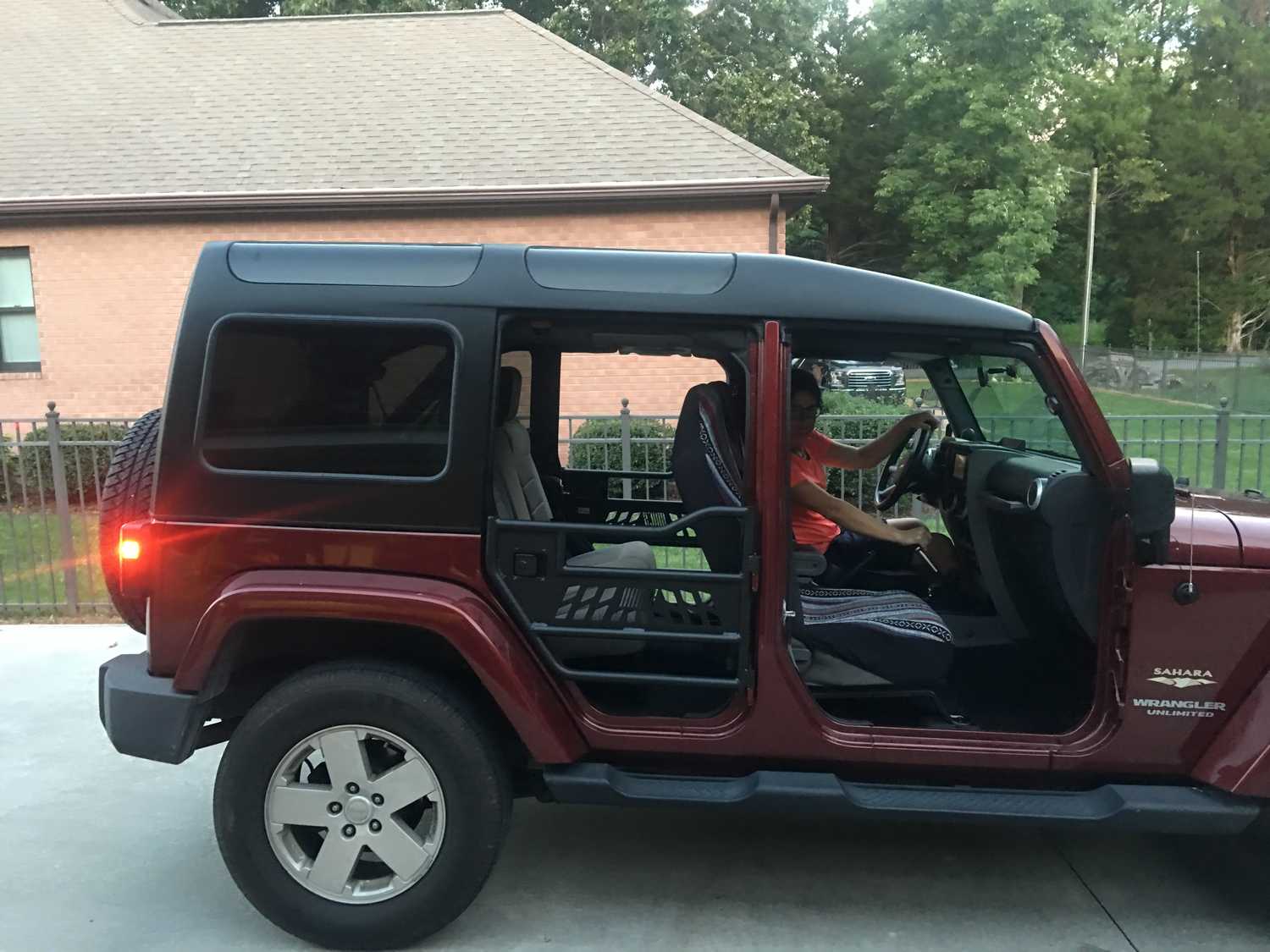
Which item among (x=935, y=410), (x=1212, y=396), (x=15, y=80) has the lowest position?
(x=1212, y=396)

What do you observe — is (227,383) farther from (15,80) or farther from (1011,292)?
(1011,292)

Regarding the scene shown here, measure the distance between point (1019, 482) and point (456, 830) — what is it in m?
2.26

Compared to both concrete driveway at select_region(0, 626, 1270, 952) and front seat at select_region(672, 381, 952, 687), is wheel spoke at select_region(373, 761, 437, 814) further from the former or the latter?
front seat at select_region(672, 381, 952, 687)

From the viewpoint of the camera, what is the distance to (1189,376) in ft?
A: 71.7

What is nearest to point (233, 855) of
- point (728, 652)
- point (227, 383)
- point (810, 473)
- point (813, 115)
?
point (227, 383)

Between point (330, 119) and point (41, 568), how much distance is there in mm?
7693

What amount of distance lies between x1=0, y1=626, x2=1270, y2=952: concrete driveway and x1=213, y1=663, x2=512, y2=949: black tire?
182mm

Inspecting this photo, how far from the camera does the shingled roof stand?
11.7 metres

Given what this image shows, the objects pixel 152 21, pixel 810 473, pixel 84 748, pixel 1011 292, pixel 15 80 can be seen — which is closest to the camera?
pixel 810 473

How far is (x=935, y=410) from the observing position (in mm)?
4391

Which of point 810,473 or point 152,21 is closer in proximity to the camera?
point 810,473

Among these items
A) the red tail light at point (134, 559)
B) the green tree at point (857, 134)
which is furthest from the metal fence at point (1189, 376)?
the red tail light at point (134, 559)

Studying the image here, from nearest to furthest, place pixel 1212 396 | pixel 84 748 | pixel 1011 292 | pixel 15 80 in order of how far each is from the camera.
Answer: pixel 84 748 < pixel 15 80 < pixel 1212 396 < pixel 1011 292

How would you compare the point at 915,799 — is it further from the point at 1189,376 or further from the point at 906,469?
the point at 1189,376
